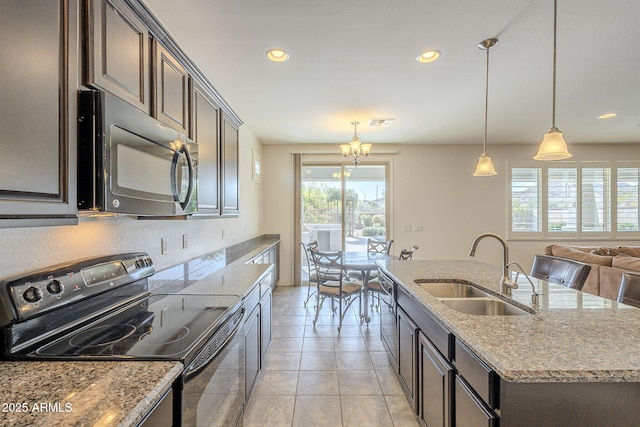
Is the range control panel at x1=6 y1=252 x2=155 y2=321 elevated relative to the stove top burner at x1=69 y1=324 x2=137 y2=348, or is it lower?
elevated

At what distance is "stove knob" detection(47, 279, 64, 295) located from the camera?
1.09 m

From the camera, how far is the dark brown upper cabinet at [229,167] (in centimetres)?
256

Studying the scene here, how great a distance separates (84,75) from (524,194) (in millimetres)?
6362

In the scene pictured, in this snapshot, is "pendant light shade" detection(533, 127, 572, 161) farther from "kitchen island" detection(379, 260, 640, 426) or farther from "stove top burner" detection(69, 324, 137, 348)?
"stove top burner" detection(69, 324, 137, 348)

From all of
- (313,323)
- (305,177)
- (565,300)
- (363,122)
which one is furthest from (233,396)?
(305,177)

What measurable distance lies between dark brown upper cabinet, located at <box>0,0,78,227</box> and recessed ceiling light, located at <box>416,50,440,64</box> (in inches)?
84.8

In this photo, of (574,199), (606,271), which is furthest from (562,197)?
(606,271)

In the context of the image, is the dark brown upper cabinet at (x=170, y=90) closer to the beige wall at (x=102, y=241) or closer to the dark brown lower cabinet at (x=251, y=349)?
the beige wall at (x=102, y=241)

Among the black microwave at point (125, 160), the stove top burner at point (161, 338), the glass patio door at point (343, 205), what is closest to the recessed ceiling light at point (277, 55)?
the black microwave at point (125, 160)

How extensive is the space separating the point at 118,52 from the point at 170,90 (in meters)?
0.45

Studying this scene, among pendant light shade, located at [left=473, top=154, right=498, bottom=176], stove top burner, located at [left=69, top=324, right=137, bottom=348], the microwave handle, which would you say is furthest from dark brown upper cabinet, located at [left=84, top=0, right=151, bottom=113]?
pendant light shade, located at [left=473, top=154, right=498, bottom=176]

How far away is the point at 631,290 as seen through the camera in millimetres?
1863

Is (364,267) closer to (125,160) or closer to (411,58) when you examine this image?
(411,58)

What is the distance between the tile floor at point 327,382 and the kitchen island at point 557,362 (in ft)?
3.25
